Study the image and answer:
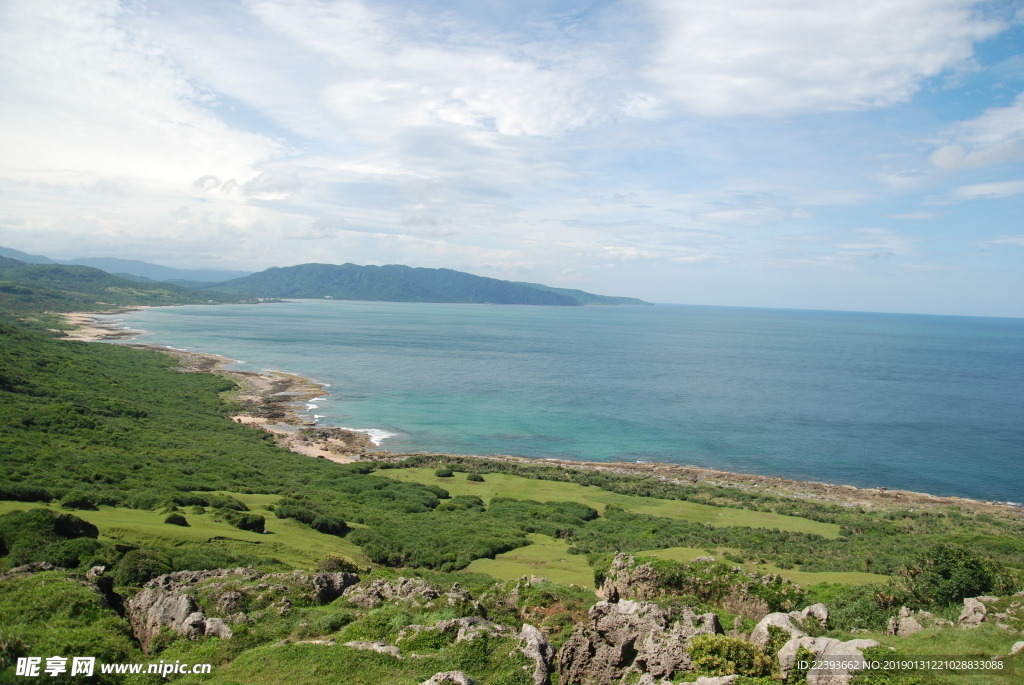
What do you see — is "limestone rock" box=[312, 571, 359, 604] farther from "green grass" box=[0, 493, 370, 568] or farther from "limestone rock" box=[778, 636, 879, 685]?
"limestone rock" box=[778, 636, 879, 685]

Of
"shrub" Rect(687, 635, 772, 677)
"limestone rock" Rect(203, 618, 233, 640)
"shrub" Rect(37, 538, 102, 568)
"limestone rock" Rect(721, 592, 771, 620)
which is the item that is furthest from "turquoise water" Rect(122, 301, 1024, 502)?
"shrub" Rect(687, 635, 772, 677)

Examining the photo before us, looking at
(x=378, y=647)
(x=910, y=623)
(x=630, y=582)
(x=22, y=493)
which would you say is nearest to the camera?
(x=378, y=647)

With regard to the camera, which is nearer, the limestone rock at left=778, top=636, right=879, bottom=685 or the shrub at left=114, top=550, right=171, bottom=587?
the limestone rock at left=778, top=636, right=879, bottom=685

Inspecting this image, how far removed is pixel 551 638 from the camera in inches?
545

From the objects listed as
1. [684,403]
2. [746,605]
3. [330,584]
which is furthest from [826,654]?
[684,403]

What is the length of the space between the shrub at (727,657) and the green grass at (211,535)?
583 inches

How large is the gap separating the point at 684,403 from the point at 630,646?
7169 centimetres

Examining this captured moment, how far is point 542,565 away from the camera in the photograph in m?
23.7

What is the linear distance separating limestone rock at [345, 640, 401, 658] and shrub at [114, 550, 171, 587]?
720 centimetres

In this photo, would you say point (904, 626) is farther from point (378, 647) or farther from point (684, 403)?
A: point (684, 403)

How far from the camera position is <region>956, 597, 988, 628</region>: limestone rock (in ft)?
42.4

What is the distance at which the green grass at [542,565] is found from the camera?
70.2 feet

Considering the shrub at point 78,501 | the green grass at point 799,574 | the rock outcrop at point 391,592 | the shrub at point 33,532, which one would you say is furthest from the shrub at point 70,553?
the green grass at point 799,574

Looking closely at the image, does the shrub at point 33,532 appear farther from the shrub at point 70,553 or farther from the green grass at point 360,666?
the green grass at point 360,666
